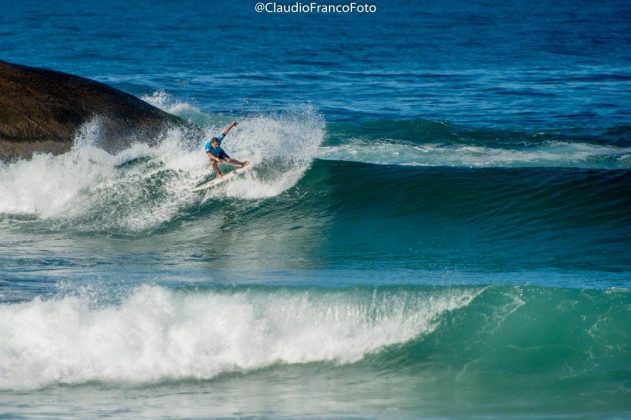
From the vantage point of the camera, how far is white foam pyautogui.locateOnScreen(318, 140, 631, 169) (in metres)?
23.1

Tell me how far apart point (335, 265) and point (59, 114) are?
791cm

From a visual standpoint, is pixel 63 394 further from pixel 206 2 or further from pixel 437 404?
pixel 206 2

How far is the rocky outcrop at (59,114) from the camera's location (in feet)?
65.3

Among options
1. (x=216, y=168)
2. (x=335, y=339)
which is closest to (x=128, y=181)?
(x=216, y=168)

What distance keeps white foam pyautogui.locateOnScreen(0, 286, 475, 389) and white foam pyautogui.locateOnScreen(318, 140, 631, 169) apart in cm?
1113

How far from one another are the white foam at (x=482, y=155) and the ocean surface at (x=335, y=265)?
A: 131 millimetres

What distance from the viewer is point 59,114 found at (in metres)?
20.4

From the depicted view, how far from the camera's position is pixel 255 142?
21.2m

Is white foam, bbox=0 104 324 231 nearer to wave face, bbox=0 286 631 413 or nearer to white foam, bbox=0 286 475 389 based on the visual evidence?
white foam, bbox=0 286 475 389

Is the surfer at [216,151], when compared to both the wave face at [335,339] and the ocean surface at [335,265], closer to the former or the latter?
the ocean surface at [335,265]

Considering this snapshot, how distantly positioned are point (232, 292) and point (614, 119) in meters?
19.6

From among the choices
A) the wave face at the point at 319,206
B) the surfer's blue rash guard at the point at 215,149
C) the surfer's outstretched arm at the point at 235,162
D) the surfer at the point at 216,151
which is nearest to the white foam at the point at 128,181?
the wave face at the point at 319,206

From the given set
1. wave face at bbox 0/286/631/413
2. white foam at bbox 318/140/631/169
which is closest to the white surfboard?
white foam at bbox 318/140/631/169

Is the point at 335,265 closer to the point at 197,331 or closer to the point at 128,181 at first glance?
the point at 197,331
